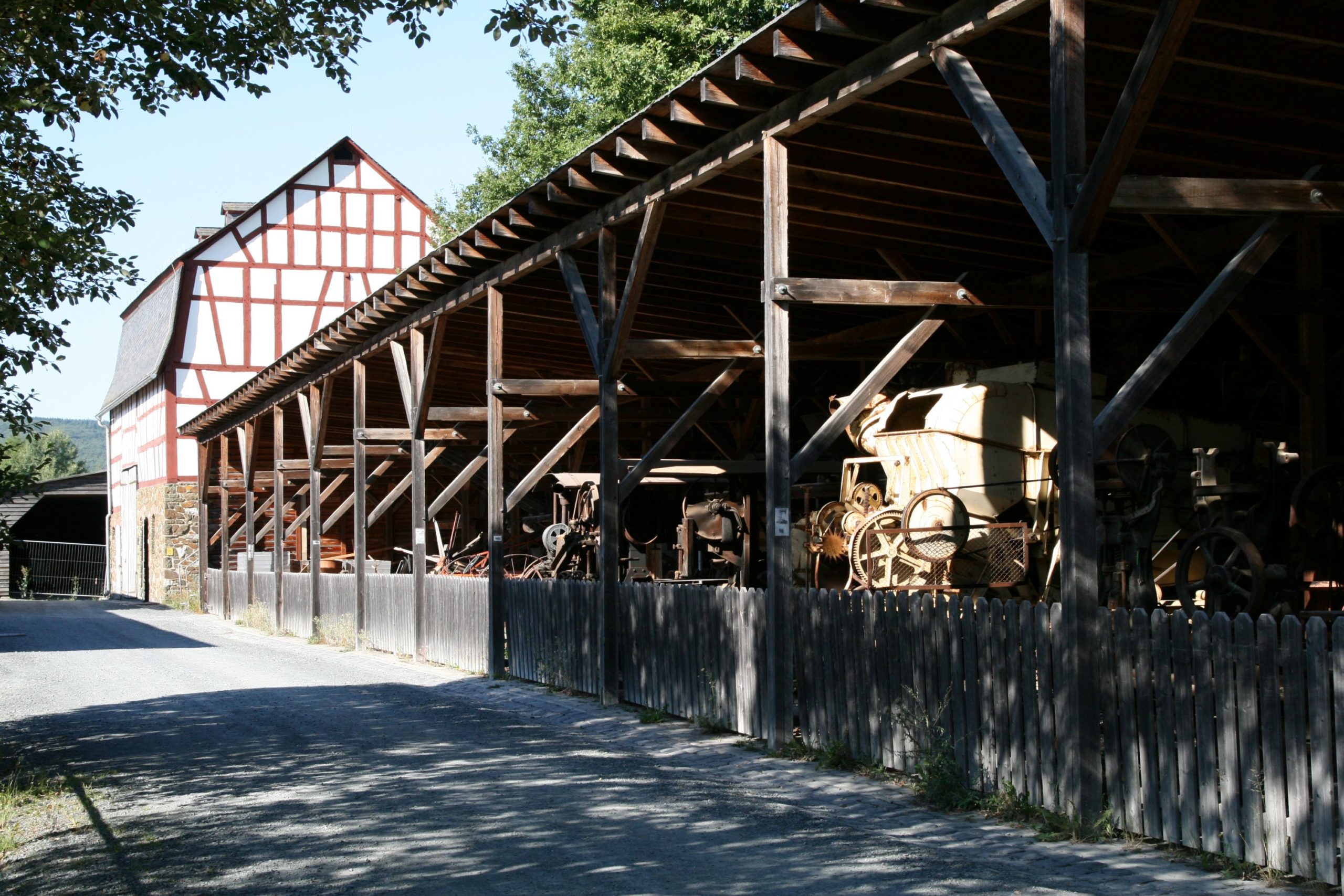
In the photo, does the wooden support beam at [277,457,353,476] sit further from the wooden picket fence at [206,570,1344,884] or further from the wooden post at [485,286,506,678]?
the wooden picket fence at [206,570,1344,884]

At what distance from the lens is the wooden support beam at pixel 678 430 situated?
43.9ft

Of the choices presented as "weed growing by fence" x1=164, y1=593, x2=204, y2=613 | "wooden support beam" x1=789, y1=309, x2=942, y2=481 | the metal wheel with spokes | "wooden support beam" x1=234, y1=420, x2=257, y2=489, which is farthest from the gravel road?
"weed growing by fence" x1=164, y1=593, x2=204, y2=613

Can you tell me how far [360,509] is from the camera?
22.3 metres

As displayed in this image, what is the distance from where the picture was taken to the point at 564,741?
36.5 ft

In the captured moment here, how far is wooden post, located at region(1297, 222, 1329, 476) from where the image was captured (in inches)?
429

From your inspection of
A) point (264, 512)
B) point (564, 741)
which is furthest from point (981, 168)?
point (264, 512)

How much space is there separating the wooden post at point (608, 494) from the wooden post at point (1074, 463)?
21.3ft

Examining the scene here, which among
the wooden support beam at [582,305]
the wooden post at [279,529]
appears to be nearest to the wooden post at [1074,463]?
the wooden support beam at [582,305]

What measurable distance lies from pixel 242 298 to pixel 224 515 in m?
7.87

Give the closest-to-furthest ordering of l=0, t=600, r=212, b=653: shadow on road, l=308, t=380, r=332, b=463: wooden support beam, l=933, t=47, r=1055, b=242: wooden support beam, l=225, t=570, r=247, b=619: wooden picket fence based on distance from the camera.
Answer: l=933, t=47, r=1055, b=242: wooden support beam < l=0, t=600, r=212, b=653: shadow on road < l=308, t=380, r=332, b=463: wooden support beam < l=225, t=570, r=247, b=619: wooden picket fence

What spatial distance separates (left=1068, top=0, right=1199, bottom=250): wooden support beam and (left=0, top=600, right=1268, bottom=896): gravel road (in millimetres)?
3381

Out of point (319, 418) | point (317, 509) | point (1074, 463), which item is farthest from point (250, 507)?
point (1074, 463)

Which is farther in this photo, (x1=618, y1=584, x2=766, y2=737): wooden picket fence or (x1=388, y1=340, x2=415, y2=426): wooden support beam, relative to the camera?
(x1=388, y1=340, x2=415, y2=426): wooden support beam

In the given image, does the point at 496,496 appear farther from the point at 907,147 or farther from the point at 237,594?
the point at 237,594
